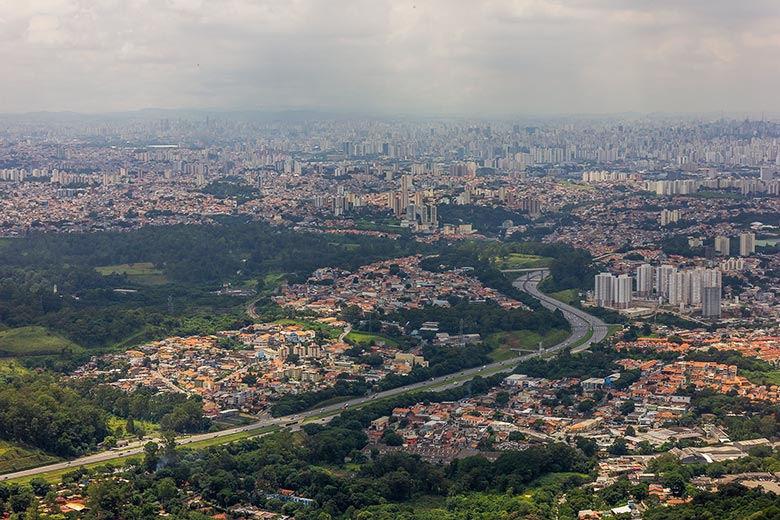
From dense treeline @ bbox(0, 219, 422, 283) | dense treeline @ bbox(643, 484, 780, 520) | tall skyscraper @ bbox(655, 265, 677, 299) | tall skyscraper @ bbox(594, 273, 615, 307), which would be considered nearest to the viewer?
dense treeline @ bbox(643, 484, 780, 520)

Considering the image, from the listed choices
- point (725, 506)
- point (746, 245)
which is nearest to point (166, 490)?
point (725, 506)

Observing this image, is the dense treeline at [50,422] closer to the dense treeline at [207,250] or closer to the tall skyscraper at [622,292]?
the dense treeline at [207,250]

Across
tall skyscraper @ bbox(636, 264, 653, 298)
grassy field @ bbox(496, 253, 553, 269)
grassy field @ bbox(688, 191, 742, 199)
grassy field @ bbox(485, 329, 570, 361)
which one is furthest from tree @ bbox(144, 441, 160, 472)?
grassy field @ bbox(688, 191, 742, 199)

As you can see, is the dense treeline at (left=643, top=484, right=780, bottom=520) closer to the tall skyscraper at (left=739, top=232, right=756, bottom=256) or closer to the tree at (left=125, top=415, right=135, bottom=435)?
the tree at (left=125, top=415, right=135, bottom=435)

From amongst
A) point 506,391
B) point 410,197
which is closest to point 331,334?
point 506,391

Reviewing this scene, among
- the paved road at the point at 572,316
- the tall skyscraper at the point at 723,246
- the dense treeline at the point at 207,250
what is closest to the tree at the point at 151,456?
the paved road at the point at 572,316

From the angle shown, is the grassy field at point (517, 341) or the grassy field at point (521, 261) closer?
the grassy field at point (517, 341)

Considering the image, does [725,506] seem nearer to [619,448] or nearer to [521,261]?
[619,448]

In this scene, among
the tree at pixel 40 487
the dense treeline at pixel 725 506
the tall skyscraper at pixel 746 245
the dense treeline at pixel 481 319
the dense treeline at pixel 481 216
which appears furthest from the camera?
the dense treeline at pixel 481 216
